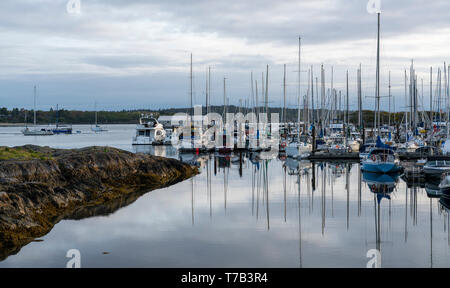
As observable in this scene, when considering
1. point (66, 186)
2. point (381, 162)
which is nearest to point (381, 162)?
point (381, 162)

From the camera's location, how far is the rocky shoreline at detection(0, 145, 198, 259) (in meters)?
17.0

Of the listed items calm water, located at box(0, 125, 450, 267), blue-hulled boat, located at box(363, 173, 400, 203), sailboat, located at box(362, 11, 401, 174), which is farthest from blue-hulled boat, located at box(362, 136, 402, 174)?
calm water, located at box(0, 125, 450, 267)

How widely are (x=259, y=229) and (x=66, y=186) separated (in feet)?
32.4

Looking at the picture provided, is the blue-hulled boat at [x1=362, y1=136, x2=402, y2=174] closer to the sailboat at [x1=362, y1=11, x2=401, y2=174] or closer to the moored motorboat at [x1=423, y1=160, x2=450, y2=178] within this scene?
the sailboat at [x1=362, y1=11, x2=401, y2=174]

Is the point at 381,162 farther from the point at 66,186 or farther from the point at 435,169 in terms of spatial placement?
the point at 66,186

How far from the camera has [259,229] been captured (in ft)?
62.0

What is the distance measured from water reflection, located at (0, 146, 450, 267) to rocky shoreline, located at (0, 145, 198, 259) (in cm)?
72

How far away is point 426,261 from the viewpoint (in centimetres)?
1468

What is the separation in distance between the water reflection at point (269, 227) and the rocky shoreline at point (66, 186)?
718 mm

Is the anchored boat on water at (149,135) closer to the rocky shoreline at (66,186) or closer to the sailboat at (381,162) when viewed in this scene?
the rocky shoreline at (66,186)
